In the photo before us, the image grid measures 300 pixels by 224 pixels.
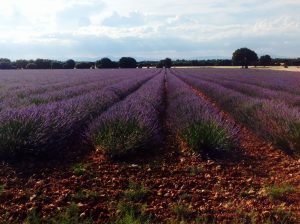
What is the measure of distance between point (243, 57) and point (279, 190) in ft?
281

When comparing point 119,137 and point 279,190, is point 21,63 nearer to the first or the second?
point 119,137

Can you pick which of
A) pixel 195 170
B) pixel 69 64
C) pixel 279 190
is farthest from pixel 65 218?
pixel 69 64

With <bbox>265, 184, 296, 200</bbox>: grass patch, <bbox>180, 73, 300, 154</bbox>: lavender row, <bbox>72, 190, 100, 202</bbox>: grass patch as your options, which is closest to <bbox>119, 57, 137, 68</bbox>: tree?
<bbox>180, 73, 300, 154</bbox>: lavender row

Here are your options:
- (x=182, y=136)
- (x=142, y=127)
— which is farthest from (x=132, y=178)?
(x=182, y=136)

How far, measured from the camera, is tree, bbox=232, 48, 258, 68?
288 feet

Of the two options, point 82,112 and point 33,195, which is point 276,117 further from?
point 33,195

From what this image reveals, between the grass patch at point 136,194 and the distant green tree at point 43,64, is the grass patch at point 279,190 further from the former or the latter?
the distant green tree at point 43,64

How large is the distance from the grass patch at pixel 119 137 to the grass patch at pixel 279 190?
2010 millimetres

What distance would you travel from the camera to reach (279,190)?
4.75m

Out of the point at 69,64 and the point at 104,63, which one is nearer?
the point at 69,64

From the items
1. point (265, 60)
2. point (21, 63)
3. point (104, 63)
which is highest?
point (21, 63)

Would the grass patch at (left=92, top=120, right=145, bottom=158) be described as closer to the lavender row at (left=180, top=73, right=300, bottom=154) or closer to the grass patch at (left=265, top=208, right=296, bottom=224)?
the lavender row at (left=180, top=73, right=300, bottom=154)

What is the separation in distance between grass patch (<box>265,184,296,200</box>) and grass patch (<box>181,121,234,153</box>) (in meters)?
1.54

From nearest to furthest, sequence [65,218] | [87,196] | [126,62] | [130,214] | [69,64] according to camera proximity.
Result: [65,218]
[130,214]
[87,196]
[69,64]
[126,62]
